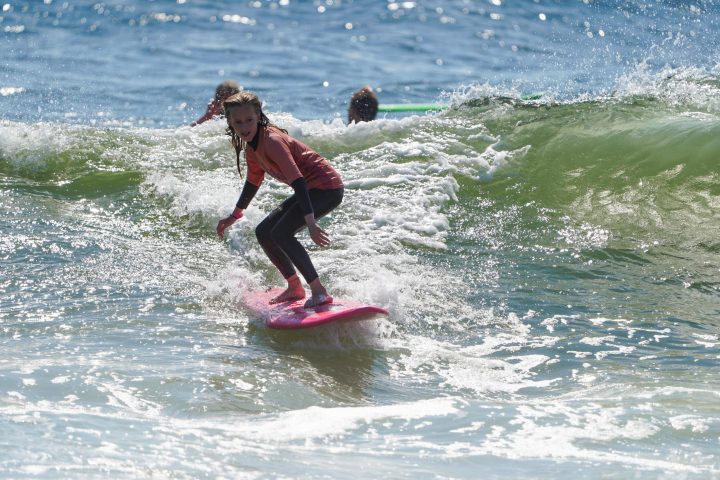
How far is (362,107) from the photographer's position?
35.0ft

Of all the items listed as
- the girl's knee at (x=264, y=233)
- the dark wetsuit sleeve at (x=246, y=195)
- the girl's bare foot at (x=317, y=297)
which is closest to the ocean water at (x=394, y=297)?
the girl's bare foot at (x=317, y=297)

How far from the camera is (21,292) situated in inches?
247

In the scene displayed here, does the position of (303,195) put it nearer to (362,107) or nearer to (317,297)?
(317,297)

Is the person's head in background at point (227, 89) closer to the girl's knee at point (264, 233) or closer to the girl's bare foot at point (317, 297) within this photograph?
the girl's knee at point (264, 233)

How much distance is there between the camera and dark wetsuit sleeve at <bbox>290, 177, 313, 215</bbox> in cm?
561

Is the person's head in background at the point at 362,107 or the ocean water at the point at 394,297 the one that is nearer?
the ocean water at the point at 394,297

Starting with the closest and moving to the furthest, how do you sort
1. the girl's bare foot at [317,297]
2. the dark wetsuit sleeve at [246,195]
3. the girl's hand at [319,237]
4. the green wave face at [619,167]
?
the girl's hand at [319,237], the girl's bare foot at [317,297], the dark wetsuit sleeve at [246,195], the green wave face at [619,167]

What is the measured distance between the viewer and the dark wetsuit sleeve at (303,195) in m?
5.61

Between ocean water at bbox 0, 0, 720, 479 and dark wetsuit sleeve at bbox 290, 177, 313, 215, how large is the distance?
0.74 meters

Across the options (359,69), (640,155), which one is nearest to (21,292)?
(640,155)

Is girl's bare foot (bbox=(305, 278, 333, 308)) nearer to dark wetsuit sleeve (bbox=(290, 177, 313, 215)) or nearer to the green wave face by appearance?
dark wetsuit sleeve (bbox=(290, 177, 313, 215))

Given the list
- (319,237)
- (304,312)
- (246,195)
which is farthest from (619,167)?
(319,237)

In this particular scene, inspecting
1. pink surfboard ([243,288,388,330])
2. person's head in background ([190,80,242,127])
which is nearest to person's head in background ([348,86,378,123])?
person's head in background ([190,80,242,127])

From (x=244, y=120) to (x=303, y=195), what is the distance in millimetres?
563
